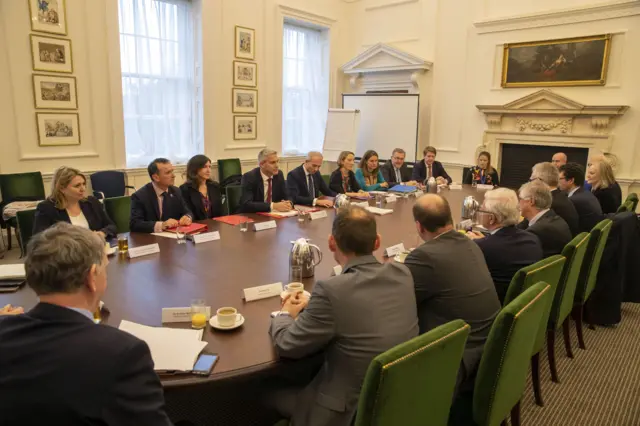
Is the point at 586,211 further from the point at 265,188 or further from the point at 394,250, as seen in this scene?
the point at 265,188

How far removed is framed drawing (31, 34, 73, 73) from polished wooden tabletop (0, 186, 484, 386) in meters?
3.35

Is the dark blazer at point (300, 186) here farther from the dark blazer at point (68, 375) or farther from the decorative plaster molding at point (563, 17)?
the decorative plaster molding at point (563, 17)

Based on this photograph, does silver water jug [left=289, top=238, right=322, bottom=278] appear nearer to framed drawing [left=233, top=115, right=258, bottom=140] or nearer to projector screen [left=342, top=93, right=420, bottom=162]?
framed drawing [left=233, top=115, right=258, bottom=140]

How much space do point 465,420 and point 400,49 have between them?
7.31 metres

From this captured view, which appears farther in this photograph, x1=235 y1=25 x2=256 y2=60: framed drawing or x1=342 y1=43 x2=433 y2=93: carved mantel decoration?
x1=342 y1=43 x2=433 y2=93: carved mantel decoration

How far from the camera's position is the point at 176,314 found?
1.82m

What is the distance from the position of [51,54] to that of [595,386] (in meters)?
6.15

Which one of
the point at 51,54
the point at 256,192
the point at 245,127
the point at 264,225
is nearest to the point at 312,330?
the point at 264,225

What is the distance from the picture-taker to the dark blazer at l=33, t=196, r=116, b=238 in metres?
2.96

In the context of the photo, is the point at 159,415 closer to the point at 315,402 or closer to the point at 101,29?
the point at 315,402

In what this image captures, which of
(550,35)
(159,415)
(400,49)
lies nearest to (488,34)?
(550,35)

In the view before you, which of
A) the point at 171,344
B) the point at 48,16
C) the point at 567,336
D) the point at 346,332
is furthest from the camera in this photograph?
the point at 48,16

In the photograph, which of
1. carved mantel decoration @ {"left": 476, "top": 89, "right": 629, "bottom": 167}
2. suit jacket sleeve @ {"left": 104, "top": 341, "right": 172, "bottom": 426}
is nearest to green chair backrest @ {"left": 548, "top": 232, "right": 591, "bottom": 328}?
suit jacket sleeve @ {"left": 104, "top": 341, "right": 172, "bottom": 426}

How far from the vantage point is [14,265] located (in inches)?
90.9
